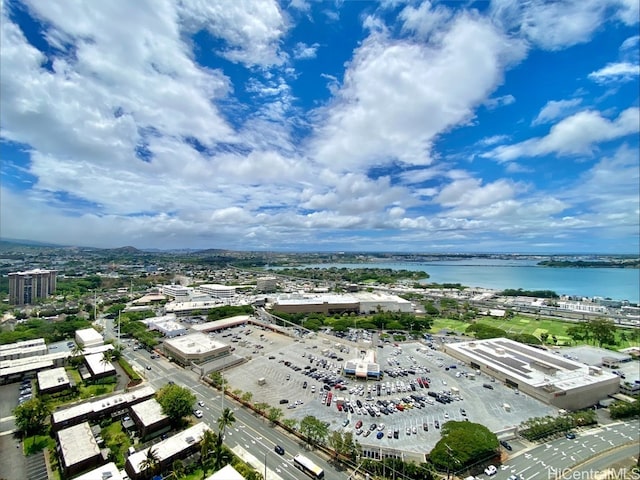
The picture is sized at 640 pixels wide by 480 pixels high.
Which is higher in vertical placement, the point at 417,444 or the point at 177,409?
the point at 177,409

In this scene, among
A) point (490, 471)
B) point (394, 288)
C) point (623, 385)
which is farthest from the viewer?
point (394, 288)

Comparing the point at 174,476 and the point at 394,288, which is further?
the point at 394,288

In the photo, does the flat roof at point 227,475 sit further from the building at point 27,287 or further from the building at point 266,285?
the building at point 266,285

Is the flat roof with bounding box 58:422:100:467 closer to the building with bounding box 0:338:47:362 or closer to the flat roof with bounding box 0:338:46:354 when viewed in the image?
the building with bounding box 0:338:47:362

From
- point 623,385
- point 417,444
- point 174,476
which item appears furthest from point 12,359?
point 623,385

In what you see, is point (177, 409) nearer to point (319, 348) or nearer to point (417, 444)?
point (417, 444)

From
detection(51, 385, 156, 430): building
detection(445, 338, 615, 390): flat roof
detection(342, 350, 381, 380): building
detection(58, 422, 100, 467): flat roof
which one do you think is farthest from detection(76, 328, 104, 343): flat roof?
detection(445, 338, 615, 390): flat roof
